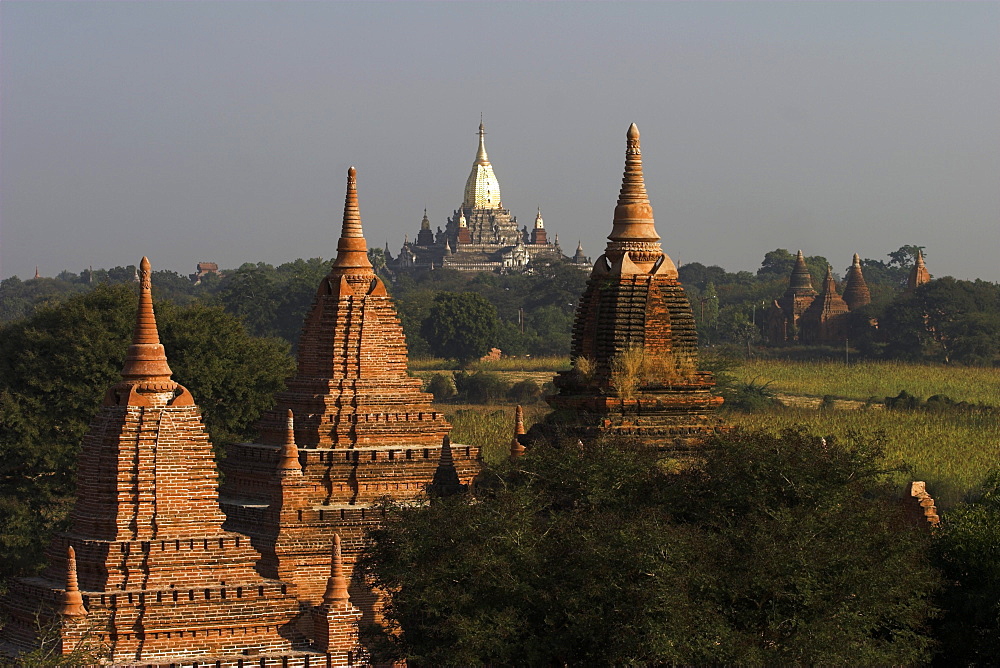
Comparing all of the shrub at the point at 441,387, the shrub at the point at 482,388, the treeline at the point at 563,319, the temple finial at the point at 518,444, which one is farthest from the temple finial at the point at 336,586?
the treeline at the point at 563,319

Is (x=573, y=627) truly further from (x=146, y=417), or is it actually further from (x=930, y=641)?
(x=146, y=417)

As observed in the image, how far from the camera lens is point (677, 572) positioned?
25.6 metres

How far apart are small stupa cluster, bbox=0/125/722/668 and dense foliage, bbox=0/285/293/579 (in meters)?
11.5

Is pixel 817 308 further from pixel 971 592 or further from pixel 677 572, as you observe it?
pixel 677 572

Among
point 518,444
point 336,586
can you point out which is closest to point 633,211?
point 518,444

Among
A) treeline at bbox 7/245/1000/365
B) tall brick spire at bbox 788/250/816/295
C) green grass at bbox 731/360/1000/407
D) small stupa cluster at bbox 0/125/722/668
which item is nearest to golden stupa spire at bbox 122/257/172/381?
small stupa cluster at bbox 0/125/722/668

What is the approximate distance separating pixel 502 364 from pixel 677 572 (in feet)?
238

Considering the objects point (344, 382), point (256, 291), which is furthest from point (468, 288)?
point (344, 382)

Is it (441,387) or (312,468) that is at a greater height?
(441,387)

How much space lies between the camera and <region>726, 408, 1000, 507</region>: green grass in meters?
49.0

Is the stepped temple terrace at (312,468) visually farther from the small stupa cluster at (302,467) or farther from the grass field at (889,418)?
the grass field at (889,418)

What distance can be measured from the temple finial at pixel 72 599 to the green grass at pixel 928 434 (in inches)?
766

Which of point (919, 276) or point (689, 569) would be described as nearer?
point (689, 569)

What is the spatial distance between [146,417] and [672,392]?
9.35 meters
